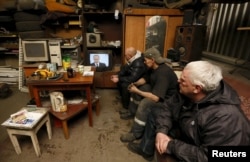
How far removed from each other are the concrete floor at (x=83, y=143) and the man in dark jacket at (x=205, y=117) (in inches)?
31.7

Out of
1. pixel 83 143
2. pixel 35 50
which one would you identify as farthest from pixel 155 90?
pixel 35 50

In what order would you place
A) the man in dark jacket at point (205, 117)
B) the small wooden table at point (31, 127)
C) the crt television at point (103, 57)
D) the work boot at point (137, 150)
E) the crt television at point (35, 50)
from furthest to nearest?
the crt television at point (103, 57), the crt television at point (35, 50), the work boot at point (137, 150), the small wooden table at point (31, 127), the man in dark jacket at point (205, 117)

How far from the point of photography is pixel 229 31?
2637 millimetres

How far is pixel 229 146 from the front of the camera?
0.94 meters

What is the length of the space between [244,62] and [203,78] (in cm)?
174

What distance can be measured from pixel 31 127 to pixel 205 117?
1.54m

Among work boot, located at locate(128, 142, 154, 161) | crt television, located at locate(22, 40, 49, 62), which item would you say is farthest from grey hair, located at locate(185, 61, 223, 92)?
crt television, located at locate(22, 40, 49, 62)

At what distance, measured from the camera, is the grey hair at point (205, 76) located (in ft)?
3.48

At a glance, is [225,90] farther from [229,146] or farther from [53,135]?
[53,135]

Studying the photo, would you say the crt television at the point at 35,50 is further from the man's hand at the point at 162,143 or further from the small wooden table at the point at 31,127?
the man's hand at the point at 162,143

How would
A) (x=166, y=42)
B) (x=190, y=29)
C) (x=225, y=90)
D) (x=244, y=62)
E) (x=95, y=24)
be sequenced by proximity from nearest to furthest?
(x=225, y=90) → (x=244, y=62) → (x=190, y=29) → (x=166, y=42) → (x=95, y=24)

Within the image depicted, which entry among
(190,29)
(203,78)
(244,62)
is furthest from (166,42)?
(203,78)

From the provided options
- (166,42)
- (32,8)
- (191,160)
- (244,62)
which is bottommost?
(191,160)

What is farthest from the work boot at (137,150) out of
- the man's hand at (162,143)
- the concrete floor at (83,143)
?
the man's hand at (162,143)
